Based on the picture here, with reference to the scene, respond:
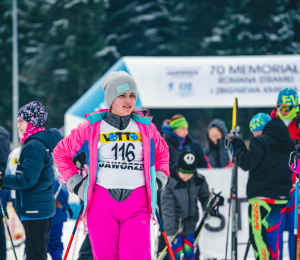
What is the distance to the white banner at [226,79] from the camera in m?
8.43

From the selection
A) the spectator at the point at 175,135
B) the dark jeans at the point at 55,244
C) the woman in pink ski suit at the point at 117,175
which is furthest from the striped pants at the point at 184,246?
the woman in pink ski suit at the point at 117,175

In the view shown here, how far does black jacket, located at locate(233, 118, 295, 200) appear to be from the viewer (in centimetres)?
401

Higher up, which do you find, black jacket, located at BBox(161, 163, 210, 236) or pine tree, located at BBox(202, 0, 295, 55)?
pine tree, located at BBox(202, 0, 295, 55)

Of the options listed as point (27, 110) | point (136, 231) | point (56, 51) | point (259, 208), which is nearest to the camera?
point (136, 231)

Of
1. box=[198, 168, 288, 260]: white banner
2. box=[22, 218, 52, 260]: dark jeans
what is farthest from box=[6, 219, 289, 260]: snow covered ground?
box=[198, 168, 288, 260]: white banner

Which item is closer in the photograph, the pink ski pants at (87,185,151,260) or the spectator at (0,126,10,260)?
the pink ski pants at (87,185,151,260)

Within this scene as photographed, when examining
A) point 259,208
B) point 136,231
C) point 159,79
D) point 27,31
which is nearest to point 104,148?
point 136,231

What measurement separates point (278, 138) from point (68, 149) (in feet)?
6.97

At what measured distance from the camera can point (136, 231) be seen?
2.79 m

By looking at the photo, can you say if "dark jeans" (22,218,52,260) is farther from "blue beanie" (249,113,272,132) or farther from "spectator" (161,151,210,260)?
"blue beanie" (249,113,272,132)

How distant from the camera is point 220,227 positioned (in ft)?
17.3

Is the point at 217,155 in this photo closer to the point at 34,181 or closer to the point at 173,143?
the point at 173,143

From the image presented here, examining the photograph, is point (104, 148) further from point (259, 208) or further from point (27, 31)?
point (27, 31)

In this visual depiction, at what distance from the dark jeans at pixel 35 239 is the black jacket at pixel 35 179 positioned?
0.08 metres
